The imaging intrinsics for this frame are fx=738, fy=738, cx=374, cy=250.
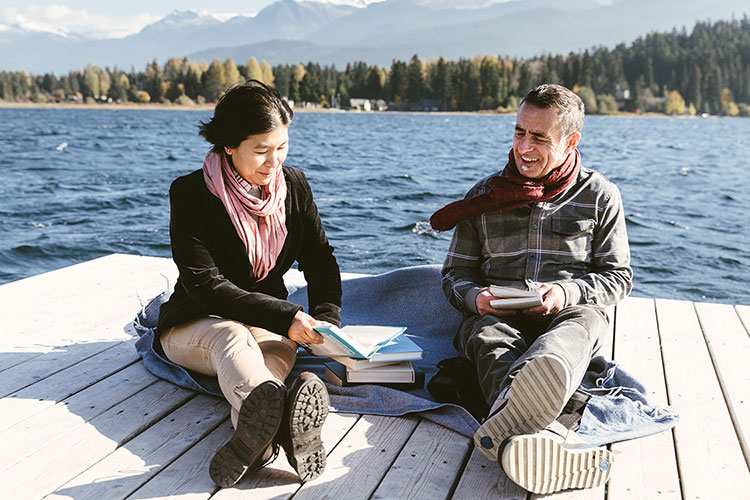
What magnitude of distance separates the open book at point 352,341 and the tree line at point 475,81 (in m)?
78.8

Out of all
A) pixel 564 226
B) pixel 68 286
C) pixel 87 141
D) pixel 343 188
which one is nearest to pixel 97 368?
pixel 68 286

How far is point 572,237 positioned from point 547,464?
1119mm

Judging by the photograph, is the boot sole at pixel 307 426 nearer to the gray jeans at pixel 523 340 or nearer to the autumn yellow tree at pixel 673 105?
the gray jeans at pixel 523 340

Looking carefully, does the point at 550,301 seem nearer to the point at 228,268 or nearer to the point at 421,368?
the point at 421,368

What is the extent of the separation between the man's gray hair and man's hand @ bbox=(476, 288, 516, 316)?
65cm

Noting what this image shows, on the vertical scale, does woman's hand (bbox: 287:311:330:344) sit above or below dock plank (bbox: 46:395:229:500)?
above

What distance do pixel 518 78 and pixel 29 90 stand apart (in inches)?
2419

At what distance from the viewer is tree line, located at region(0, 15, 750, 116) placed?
8175 centimetres

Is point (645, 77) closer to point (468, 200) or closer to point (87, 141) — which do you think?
point (87, 141)

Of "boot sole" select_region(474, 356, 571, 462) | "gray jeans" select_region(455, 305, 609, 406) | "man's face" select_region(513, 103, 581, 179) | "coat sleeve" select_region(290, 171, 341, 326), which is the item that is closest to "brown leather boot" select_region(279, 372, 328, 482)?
"boot sole" select_region(474, 356, 571, 462)

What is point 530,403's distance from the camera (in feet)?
6.72

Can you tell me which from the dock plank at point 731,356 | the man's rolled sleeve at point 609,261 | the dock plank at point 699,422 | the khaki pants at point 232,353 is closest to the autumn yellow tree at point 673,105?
the dock plank at point 731,356

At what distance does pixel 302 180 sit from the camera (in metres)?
2.87

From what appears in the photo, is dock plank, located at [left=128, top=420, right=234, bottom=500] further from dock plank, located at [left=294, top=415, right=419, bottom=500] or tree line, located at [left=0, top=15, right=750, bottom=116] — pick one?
tree line, located at [left=0, top=15, right=750, bottom=116]
